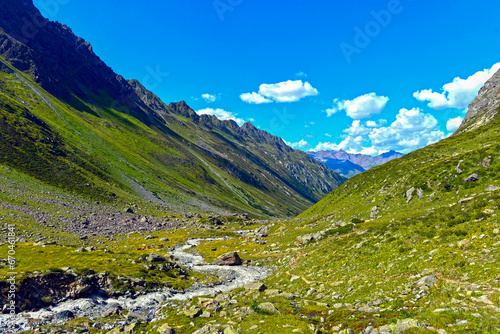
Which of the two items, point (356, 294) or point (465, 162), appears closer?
point (356, 294)

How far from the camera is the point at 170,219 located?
136 meters

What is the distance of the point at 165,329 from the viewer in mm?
20719

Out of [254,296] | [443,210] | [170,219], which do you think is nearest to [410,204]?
[443,210]

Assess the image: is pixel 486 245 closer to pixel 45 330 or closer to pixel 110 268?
pixel 45 330

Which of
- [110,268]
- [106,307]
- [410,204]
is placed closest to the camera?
[106,307]

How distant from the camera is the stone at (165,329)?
20.1m

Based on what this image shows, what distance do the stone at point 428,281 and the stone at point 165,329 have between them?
20.3 metres

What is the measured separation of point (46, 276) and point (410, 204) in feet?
195

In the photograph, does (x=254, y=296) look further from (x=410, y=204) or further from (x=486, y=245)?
(x=410, y=204)

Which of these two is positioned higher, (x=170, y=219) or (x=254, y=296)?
(x=254, y=296)

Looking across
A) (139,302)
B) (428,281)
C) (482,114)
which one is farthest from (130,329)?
(482,114)

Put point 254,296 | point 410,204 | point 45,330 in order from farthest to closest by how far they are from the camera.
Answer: point 410,204
point 254,296
point 45,330

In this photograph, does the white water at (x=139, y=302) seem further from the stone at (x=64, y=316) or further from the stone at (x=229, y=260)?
the stone at (x=229, y=260)

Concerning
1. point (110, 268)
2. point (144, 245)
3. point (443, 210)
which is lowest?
point (144, 245)
